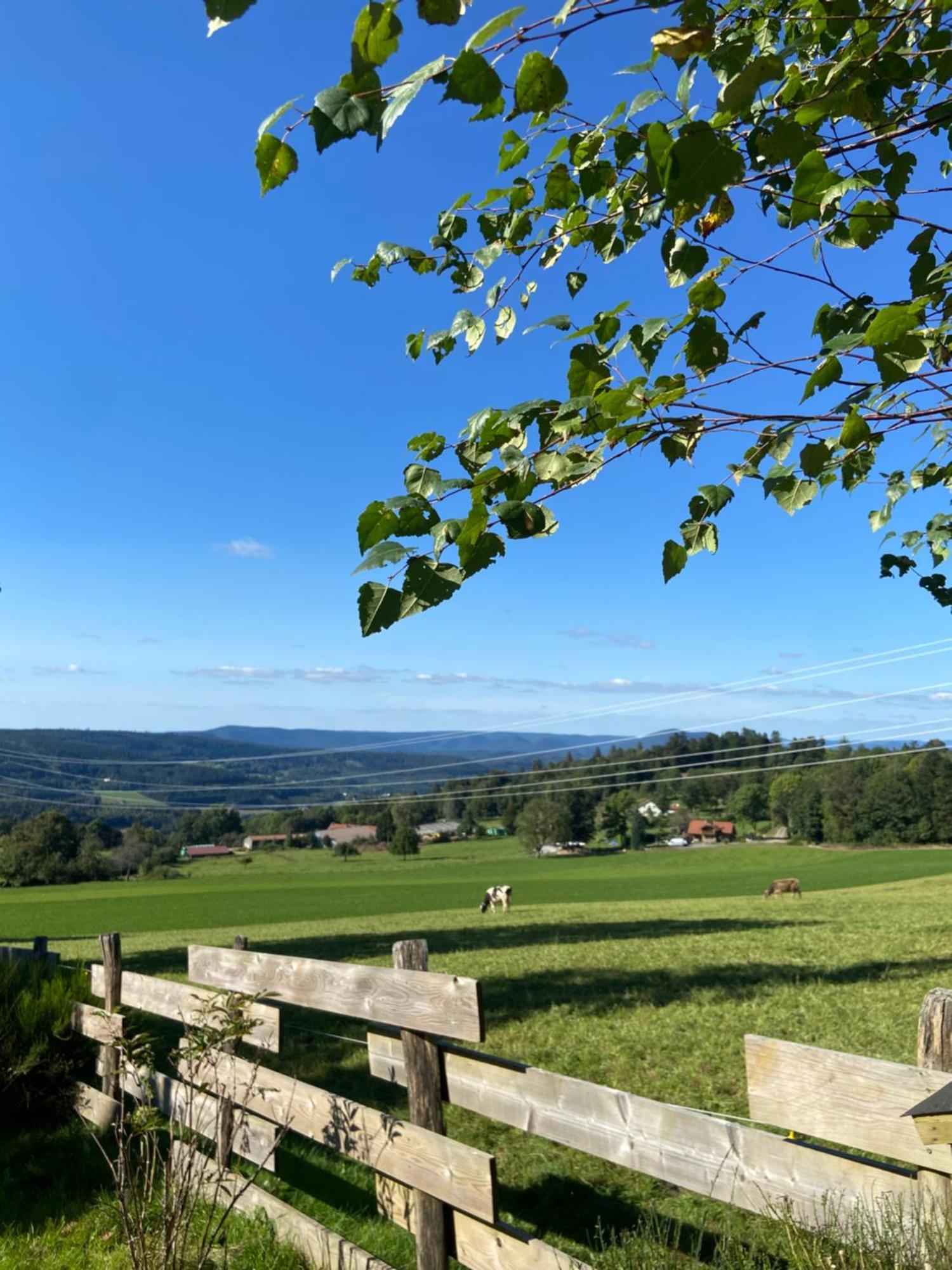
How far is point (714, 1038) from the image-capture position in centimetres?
867

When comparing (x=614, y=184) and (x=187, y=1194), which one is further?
(x=187, y=1194)

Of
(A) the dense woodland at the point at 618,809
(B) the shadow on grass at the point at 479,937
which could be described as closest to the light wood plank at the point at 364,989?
(B) the shadow on grass at the point at 479,937

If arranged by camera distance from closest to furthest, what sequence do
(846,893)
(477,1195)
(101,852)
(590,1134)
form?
(590,1134)
(477,1195)
(846,893)
(101,852)

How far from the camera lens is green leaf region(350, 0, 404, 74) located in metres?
1.66

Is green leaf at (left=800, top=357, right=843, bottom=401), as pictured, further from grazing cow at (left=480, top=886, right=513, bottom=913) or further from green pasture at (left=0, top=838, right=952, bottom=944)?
grazing cow at (left=480, top=886, right=513, bottom=913)

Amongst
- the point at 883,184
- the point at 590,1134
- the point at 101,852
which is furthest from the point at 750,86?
the point at 101,852

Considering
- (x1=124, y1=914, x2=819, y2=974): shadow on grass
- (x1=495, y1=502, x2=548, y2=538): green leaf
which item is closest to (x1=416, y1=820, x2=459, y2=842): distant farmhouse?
(x1=124, y1=914, x2=819, y2=974): shadow on grass

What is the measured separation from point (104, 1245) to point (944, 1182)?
421cm

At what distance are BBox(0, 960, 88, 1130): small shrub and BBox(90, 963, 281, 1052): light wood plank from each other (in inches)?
12.3

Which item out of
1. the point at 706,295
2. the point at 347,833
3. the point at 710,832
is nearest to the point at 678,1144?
the point at 706,295

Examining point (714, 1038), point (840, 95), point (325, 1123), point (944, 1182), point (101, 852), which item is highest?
point (840, 95)

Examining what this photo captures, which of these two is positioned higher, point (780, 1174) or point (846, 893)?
point (780, 1174)

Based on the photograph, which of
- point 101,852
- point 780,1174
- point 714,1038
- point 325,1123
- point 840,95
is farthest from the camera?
point 101,852

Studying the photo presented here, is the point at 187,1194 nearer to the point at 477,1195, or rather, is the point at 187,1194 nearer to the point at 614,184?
the point at 477,1195
